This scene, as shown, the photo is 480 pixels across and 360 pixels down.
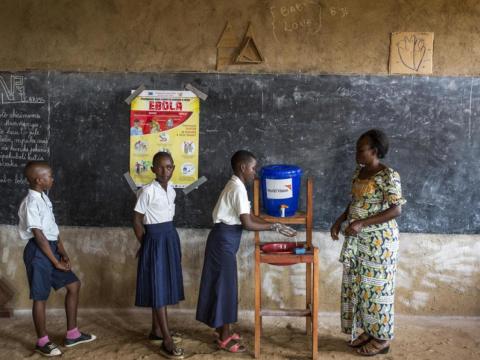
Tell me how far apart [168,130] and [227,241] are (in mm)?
1205

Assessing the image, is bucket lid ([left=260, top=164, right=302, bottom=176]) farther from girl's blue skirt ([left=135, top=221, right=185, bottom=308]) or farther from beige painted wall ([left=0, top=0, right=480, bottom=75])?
beige painted wall ([left=0, top=0, right=480, bottom=75])

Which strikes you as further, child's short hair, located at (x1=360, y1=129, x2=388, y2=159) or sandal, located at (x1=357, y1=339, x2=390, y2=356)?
sandal, located at (x1=357, y1=339, x2=390, y2=356)

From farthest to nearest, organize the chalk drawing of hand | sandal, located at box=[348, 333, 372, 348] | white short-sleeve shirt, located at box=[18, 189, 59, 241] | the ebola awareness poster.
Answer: the ebola awareness poster → the chalk drawing of hand → sandal, located at box=[348, 333, 372, 348] → white short-sleeve shirt, located at box=[18, 189, 59, 241]

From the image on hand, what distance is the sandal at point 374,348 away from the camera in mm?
3482

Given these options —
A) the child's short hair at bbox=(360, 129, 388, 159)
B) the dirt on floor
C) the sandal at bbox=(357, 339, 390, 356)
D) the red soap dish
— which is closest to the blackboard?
the red soap dish

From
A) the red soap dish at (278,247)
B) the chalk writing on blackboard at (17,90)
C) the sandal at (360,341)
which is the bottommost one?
the sandal at (360,341)

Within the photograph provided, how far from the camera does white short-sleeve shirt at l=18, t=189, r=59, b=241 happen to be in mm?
3287

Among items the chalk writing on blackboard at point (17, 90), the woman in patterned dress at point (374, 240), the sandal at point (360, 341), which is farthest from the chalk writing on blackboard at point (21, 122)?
the sandal at point (360, 341)

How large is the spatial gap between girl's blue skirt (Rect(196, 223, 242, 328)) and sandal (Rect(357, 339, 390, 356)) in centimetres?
96

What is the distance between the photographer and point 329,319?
4125mm

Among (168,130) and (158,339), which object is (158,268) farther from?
(168,130)

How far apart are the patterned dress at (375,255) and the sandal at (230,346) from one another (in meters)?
0.91

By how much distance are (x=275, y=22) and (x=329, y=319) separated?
2524 mm

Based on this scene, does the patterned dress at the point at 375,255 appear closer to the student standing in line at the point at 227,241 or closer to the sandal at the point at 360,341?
the sandal at the point at 360,341
